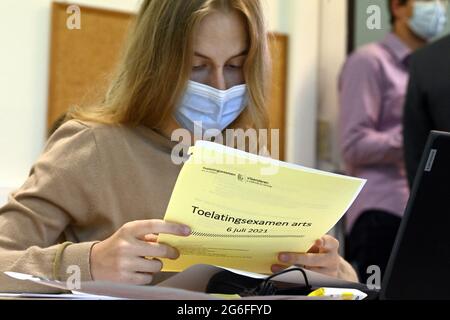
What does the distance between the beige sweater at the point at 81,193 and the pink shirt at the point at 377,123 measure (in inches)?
61.4

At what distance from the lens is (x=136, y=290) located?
0.92 m

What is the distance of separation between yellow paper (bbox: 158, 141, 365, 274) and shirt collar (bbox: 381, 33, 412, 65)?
2015mm

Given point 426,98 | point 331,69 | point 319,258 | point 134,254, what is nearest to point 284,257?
point 319,258

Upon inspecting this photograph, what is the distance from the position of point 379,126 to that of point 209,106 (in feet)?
5.40

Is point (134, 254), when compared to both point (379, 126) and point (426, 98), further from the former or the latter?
point (379, 126)

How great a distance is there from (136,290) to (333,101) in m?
2.71

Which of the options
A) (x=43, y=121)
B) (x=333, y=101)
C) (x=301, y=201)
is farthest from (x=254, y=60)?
(x=333, y=101)

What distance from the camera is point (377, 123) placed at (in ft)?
9.75

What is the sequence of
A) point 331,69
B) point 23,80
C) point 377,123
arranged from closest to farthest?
point 23,80 < point 377,123 < point 331,69

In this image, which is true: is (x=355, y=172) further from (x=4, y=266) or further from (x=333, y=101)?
(x=4, y=266)

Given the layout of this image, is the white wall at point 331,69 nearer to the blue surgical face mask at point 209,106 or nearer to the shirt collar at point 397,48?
the shirt collar at point 397,48

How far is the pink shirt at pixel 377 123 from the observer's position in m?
2.87

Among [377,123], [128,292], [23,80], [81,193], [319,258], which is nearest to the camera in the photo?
[128,292]

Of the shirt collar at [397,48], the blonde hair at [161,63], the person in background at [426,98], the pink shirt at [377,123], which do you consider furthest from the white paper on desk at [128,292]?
the shirt collar at [397,48]
